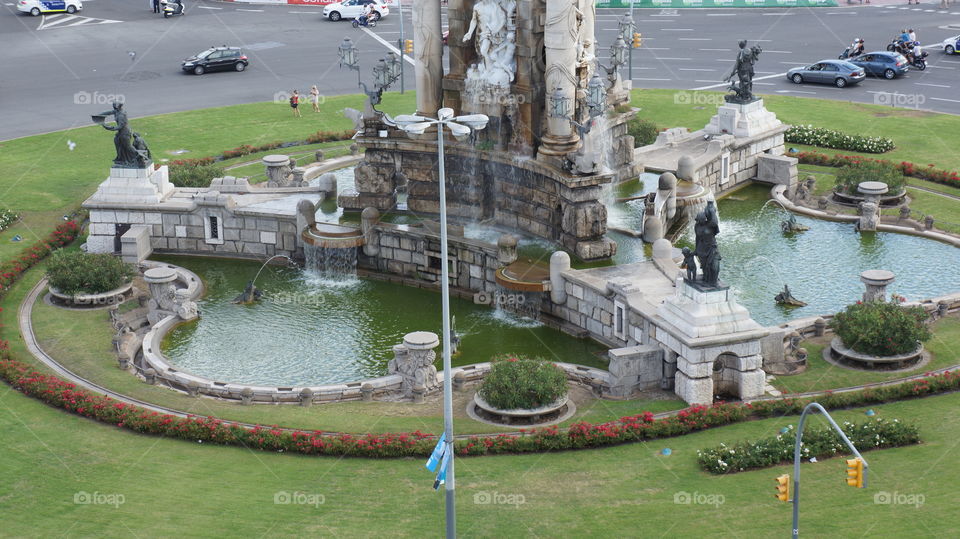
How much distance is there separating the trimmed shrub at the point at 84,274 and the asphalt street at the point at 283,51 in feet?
80.3

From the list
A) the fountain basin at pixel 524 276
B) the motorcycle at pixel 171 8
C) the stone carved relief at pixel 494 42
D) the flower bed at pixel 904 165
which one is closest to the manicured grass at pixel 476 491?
the fountain basin at pixel 524 276

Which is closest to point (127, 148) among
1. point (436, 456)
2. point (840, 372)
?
point (436, 456)

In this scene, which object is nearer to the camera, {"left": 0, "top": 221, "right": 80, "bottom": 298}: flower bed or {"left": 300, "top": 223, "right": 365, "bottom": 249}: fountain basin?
{"left": 0, "top": 221, "right": 80, "bottom": 298}: flower bed

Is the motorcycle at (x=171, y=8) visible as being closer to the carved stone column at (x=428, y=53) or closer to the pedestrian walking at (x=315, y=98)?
the pedestrian walking at (x=315, y=98)

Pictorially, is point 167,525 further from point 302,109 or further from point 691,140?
point 302,109

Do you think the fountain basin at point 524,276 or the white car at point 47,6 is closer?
the fountain basin at point 524,276

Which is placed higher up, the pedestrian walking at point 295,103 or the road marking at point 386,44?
the road marking at point 386,44

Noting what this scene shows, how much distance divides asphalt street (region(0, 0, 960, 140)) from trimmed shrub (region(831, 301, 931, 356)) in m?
36.5

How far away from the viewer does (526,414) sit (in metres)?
38.6

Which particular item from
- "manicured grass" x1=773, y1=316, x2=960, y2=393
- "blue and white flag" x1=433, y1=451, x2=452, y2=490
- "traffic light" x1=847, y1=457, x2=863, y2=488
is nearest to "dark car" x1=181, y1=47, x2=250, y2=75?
"manicured grass" x1=773, y1=316, x2=960, y2=393

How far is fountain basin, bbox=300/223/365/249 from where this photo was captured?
52438 mm

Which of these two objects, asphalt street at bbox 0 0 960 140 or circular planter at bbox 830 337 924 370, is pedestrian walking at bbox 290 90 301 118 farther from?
circular planter at bbox 830 337 924 370

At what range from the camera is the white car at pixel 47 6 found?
102 meters

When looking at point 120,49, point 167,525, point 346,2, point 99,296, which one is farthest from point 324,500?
point 346,2
